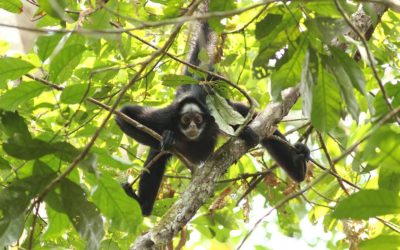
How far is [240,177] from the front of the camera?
4656 millimetres

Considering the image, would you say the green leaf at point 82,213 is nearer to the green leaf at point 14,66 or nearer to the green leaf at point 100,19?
the green leaf at point 14,66

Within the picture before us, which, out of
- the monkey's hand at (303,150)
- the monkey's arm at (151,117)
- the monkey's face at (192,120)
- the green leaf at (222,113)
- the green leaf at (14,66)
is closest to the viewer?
the green leaf at (14,66)

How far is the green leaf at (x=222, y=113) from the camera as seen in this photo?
11.3 ft

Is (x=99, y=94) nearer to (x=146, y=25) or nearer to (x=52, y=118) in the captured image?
(x=52, y=118)

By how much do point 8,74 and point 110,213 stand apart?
111cm

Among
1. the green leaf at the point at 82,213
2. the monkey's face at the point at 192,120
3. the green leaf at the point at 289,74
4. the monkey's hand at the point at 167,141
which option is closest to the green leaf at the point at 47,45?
the green leaf at the point at 82,213

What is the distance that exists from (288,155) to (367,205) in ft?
12.0

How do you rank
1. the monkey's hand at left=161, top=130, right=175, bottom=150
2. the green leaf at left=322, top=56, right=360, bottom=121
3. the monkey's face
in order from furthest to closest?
the monkey's face
the monkey's hand at left=161, top=130, right=175, bottom=150
the green leaf at left=322, top=56, right=360, bottom=121

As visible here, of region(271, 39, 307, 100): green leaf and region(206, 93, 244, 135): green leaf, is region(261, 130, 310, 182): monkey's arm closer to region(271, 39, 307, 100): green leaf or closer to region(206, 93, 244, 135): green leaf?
region(206, 93, 244, 135): green leaf

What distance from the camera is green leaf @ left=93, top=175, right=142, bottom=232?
2555mm

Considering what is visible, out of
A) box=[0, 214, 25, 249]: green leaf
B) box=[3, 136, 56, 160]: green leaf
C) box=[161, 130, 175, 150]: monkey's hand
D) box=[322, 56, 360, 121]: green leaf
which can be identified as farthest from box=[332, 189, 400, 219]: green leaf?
box=[161, 130, 175, 150]: monkey's hand

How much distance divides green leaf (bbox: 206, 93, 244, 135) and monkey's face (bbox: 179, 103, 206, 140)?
2459 mm

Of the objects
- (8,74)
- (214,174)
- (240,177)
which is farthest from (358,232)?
(8,74)

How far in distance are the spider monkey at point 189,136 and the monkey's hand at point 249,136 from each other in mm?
1440
